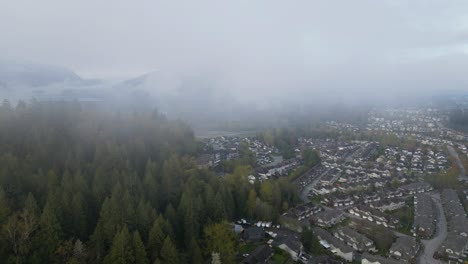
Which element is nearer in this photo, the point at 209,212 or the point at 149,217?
the point at 149,217

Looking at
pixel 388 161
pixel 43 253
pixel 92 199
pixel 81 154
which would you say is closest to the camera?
pixel 43 253

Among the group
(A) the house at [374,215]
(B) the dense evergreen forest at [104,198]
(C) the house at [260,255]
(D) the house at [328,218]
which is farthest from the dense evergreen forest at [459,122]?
(C) the house at [260,255]

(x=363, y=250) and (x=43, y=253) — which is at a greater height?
(x=43, y=253)

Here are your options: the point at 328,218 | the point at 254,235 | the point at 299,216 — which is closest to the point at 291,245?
the point at 254,235

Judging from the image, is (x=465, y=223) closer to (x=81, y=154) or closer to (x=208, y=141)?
(x=81, y=154)

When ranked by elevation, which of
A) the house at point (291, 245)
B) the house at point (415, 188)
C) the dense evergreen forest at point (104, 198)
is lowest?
the house at point (415, 188)

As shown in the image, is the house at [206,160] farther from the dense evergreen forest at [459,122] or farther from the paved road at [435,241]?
the dense evergreen forest at [459,122]

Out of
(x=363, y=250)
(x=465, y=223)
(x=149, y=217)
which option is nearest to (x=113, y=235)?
(x=149, y=217)
